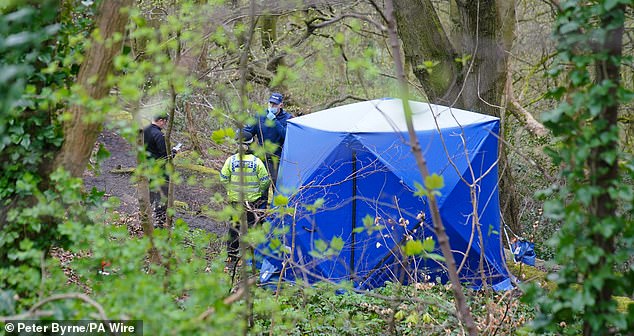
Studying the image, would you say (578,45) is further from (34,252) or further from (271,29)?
(271,29)

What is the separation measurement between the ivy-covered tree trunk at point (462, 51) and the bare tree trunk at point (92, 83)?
572 cm

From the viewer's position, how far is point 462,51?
9188mm

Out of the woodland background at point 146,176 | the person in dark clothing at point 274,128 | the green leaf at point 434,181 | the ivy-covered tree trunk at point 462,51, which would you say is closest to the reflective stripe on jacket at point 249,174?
the person in dark clothing at point 274,128

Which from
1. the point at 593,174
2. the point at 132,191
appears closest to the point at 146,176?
the point at 593,174

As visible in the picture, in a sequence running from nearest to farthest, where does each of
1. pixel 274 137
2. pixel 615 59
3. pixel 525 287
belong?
pixel 615 59
pixel 525 287
pixel 274 137

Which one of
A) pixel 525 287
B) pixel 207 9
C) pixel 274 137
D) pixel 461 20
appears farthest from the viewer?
pixel 461 20

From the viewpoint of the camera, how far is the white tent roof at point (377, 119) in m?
7.00

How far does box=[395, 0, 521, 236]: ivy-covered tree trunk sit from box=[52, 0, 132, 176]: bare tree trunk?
18.8ft

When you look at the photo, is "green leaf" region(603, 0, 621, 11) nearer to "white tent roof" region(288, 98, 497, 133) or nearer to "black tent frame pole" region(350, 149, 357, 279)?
"white tent roof" region(288, 98, 497, 133)

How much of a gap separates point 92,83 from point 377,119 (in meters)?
3.97

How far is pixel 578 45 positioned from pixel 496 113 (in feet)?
20.4

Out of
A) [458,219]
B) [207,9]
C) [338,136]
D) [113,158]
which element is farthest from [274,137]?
[113,158]

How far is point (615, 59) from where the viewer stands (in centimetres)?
300

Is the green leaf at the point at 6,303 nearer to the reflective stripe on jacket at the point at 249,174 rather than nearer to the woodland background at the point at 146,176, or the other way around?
the woodland background at the point at 146,176
